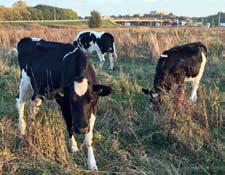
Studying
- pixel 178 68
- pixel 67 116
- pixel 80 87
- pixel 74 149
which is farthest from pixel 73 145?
pixel 178 68

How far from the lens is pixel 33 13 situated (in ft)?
235

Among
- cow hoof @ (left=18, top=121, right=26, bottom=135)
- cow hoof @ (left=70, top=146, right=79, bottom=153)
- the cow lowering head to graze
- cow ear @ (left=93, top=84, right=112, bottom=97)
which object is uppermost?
cow ear @ (left=93, top=84, right=112, bottom=97)

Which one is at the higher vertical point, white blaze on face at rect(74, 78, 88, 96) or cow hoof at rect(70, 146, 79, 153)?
white blaze on face at rect(74, 78, 88, 96)

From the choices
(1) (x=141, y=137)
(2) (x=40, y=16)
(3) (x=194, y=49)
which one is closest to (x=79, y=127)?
(1) (x=141, y=137)

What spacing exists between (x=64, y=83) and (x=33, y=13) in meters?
67.6

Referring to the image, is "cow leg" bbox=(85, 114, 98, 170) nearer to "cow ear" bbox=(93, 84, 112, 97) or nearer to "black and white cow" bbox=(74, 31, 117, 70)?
"cow ear" bbox=(93, 84, 112, 97)

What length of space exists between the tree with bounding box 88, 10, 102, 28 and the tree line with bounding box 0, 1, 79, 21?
1771 centimetres

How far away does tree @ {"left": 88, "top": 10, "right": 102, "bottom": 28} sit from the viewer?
49.6 m

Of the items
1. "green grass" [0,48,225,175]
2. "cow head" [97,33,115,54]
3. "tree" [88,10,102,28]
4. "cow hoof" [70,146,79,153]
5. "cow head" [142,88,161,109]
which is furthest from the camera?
"tree" [88,10,102,28]

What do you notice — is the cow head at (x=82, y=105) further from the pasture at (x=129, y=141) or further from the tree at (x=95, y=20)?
the tree at (x=95, y=20)

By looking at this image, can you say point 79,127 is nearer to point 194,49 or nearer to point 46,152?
point 46,152

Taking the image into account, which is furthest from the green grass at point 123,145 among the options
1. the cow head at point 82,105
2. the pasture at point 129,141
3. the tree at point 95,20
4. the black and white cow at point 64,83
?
the tree at point 95,20

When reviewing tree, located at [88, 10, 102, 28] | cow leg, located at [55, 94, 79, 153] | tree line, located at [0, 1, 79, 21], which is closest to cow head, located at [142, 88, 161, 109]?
cow leg, located at [55, 94, 79, 153]

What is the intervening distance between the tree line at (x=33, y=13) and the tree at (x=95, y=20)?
17709 mm
